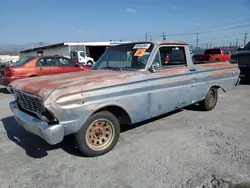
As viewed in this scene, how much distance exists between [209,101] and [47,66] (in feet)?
22.5

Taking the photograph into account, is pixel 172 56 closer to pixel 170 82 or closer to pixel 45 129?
pixel 170 82

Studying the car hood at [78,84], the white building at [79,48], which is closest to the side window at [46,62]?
the car hood at [78,84]

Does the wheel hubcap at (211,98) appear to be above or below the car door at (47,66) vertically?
below

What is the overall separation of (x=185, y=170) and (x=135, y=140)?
1309 millimetres

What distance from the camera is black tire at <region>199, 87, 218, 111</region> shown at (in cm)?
619

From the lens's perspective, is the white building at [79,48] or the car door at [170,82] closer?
the car door at [170,82]

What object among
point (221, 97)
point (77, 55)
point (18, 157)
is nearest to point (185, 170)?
point (18, 157)

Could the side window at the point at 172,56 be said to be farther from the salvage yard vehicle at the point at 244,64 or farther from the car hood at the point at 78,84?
the salvage yard vehicle at the point at 244,64

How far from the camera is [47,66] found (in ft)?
33.3

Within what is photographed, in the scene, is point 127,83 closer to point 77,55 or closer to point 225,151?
point 225,151

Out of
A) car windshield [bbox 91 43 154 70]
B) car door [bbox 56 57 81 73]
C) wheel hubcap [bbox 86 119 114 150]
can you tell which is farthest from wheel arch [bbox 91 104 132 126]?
car door [bbox 56 57 81 73]

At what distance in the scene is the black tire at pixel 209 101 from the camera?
20.3ft

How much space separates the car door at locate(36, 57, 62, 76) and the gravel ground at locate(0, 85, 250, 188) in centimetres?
474

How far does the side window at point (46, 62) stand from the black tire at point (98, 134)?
699 centimetres
